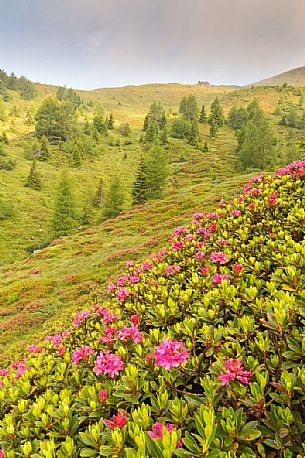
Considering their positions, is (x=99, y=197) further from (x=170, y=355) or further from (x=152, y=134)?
(x=170, y=355)

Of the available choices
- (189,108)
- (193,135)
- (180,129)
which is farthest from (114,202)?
(189,108)

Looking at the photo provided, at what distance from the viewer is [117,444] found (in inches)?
71.5

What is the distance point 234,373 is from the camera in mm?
2023

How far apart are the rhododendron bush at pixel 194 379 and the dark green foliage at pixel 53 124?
98046 millimetres

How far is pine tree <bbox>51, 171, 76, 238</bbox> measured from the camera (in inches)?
1697

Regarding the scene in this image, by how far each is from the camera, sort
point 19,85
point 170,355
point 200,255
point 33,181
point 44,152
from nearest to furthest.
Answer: point 170,355 → point 200,255 → point 33,181 → point 44,152 → point 19,85

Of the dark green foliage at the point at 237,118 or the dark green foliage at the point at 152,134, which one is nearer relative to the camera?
the dark green foliage at the point at 152,134

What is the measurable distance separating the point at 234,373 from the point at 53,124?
104251 millimetres

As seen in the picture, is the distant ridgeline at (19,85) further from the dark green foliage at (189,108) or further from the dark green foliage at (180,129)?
the dark green foliage at (180,129)

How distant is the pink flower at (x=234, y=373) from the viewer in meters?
2.00

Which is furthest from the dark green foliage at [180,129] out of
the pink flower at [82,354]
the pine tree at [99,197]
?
the pink flower at [82,354]

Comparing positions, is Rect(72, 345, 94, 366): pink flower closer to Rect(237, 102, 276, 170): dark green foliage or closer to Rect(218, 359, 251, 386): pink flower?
Rect(218, 359, 251, 386): pink flower

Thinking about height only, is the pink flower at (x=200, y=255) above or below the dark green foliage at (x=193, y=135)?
below

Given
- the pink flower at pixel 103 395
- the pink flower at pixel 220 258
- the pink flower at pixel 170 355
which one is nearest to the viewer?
the pink flower at pixel 170 355
